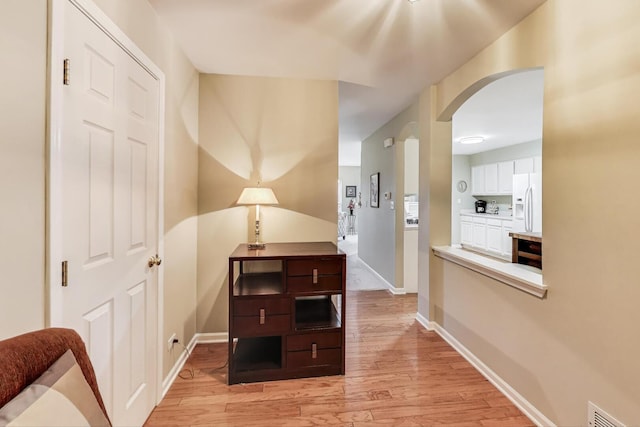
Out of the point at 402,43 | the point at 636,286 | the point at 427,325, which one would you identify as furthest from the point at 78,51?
the point at 427,325

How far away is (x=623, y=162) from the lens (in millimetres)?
1354

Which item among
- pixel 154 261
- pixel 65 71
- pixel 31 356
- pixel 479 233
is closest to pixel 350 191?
pixel 479 233

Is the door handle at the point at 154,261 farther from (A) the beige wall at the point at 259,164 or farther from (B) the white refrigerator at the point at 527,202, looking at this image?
(B) the white refrigerator at the point at 527,202

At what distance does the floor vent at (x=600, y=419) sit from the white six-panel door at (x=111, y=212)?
2389 mm

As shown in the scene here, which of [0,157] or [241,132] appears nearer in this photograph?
[0,157]

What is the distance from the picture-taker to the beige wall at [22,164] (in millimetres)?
917

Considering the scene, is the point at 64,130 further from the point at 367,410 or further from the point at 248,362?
the point at 367,410

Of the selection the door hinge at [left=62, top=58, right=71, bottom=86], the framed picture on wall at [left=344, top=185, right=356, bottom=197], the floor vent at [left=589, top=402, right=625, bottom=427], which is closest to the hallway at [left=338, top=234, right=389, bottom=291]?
the floor vent at [left=589, top=402, right=625, bottom=427]

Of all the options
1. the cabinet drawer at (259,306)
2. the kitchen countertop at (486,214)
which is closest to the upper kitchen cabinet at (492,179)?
the kitchen countertop at (486,214)

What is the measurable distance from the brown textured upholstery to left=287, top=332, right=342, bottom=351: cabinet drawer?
145 centimetres

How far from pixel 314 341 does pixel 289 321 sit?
0.84 feet

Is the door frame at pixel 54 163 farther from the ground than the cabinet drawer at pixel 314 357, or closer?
farther from the ground

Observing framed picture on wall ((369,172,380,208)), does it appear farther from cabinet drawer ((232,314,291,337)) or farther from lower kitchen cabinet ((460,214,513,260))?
cabinet drawer ((232,314,291,337))

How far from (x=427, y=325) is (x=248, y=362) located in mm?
1874
